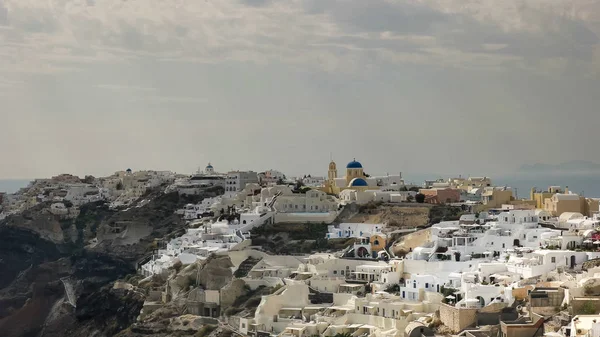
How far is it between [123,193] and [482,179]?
30885 mm

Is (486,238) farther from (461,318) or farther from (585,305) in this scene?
(585,305)

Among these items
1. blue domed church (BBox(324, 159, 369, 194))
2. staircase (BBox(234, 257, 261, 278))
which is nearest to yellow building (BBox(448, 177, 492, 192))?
blue domed church (BBox(324, 159, 369, 194))

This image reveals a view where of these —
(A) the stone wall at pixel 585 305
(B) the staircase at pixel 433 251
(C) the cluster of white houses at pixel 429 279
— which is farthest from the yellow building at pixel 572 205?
(A) the stone wall at pixel 585 305

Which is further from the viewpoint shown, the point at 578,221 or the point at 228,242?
the point at 228,242

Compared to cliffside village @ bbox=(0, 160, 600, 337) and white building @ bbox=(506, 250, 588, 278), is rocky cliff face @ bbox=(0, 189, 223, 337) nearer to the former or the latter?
cliffside village @ bbox=(0, 160, 600, 337)

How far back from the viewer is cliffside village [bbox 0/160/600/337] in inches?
1128

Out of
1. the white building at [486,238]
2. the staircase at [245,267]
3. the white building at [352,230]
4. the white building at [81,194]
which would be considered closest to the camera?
the white building at [486,238]

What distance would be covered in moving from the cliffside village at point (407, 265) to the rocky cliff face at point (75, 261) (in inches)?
128

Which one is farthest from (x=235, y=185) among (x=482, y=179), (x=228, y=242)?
(x=228, y=242)

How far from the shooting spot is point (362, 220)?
49.2 metres

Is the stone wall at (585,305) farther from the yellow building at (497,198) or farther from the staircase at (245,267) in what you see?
the yellow building at (497,198)

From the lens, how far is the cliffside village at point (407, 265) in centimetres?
2864

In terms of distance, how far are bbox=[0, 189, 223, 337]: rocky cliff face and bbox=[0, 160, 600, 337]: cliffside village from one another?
3.24 metres

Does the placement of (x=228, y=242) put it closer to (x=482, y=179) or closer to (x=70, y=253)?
(x=482, y=179)
